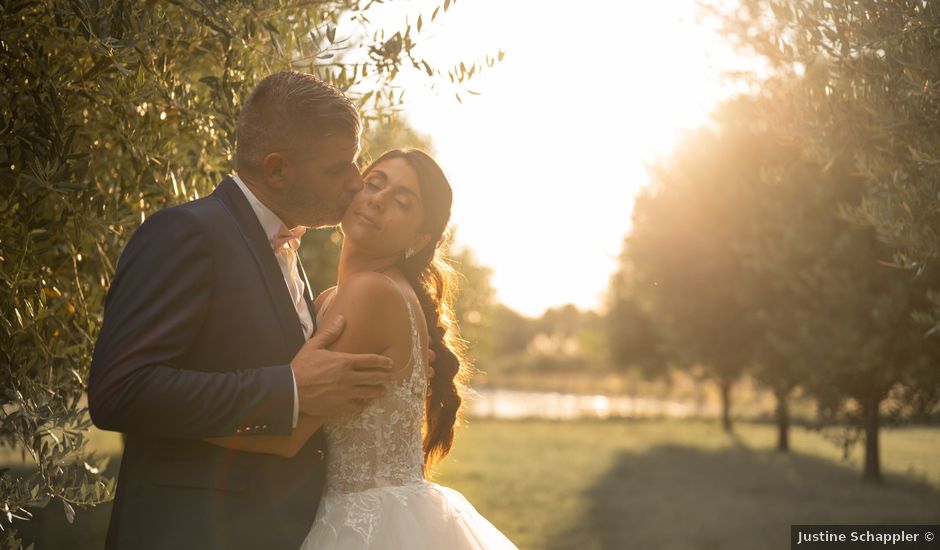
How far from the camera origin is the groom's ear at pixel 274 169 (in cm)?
348

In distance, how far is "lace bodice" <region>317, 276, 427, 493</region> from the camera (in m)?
4.05

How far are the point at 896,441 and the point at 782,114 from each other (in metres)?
29.4

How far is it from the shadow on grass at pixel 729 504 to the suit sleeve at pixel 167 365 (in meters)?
11.2

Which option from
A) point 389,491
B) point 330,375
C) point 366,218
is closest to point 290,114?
point 366,218

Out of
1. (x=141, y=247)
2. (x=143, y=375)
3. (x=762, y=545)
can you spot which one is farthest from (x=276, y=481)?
(x=762, y=545)

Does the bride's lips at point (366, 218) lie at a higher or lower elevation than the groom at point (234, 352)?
higher

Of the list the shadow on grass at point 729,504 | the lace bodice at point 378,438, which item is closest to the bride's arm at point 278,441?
the lace bodice at point 378,438

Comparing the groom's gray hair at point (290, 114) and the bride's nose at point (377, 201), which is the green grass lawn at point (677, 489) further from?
the groom's gray hair at point (290, 114)

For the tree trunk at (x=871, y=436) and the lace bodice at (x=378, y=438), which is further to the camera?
the tree trunk at (x=871, y=436)

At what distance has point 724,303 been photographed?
2484 cm

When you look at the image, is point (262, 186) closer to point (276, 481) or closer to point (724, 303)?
point (276, 481)

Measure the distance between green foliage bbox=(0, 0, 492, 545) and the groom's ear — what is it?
1.43m

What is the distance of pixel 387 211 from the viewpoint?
13.7 ft

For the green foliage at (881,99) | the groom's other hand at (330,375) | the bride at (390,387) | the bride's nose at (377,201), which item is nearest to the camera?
the groom's other hand at (330,375)
